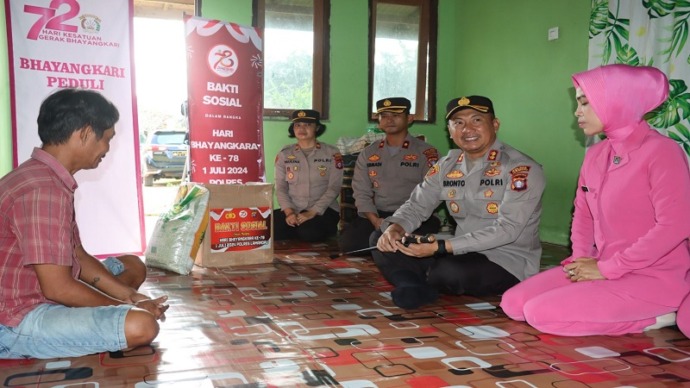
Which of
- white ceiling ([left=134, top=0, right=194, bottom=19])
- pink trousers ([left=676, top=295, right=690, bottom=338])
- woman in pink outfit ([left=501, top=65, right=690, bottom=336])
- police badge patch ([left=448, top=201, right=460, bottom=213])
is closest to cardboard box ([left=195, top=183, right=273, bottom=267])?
police badge patch ([left=448, top=201, right=460, bottom=213])

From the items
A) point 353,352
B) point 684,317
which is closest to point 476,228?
point 684,317

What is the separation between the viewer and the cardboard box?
3.34m

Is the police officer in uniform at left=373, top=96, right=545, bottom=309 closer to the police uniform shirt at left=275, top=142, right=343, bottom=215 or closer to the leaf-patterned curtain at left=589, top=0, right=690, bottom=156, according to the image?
the leaf-patterned curtain at left=589, top=0, right=690, bottom=156

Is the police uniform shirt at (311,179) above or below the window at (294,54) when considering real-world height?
below

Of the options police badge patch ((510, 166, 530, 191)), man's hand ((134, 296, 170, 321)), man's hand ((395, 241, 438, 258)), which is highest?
police badge patch ((510, 166, 530, 191))

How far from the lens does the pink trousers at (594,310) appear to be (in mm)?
2037

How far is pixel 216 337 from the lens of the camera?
2018mm

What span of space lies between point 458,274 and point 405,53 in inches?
139

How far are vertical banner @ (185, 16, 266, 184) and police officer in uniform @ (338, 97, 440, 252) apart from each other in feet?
2.69

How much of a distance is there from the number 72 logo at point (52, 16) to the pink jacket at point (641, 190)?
3.10 m

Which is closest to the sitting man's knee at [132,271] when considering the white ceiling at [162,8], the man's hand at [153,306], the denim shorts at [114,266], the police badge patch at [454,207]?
the denim shorts at [114,266]

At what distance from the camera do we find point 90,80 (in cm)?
371

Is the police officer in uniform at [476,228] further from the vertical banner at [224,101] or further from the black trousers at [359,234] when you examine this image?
the vertical banner at [224,101]

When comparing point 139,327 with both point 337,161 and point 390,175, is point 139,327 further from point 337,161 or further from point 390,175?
point 337,161
